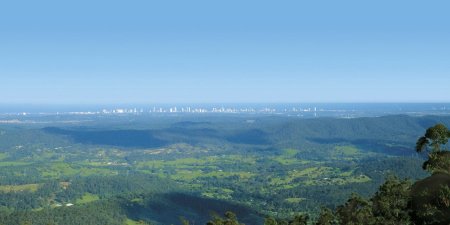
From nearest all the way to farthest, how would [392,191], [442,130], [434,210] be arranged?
[434,210], [392,191], [442,130]

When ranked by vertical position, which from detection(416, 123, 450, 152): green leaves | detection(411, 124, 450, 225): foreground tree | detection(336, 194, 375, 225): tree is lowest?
detection(336, 194, 375, 225): tree

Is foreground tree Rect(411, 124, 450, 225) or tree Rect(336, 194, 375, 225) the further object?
tree Rect(336, 194, 375, 225)

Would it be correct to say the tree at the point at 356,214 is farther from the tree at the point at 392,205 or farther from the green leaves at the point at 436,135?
the green leaves at the point at 436,135

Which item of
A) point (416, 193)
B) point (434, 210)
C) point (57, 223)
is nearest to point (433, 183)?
point (416, 193)

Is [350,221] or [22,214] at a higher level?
[350,221]

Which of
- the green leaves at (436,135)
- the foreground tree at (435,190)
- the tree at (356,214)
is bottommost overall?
the tree at (356,214)

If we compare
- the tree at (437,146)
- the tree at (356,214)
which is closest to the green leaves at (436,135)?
the tree at (437,146)

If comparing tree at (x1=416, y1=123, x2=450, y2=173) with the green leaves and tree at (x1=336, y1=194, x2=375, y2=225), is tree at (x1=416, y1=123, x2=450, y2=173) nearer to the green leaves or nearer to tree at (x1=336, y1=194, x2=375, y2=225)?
the green leaves

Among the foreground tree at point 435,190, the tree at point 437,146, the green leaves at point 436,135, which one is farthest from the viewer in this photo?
the tree at point 437,146

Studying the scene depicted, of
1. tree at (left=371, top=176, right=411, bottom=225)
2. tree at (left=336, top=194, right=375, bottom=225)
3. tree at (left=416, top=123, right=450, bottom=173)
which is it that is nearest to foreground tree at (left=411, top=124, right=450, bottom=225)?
tree at (left=416, top=123, right=450, bottom=173)

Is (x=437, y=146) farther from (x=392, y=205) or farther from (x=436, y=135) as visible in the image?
(x=392, y=205)

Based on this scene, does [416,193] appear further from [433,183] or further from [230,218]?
[230,218]
